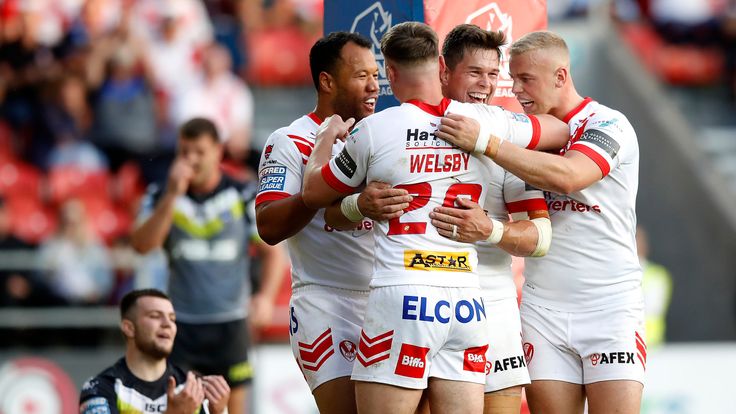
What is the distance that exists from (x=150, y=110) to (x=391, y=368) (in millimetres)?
10441

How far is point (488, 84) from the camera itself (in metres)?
5.74

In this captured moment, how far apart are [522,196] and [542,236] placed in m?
0.23

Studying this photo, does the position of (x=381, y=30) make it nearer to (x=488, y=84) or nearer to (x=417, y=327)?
(x=488, y=84)

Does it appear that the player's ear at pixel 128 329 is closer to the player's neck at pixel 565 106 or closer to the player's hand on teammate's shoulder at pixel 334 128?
the player's hand on teammate's shoulder at pixel 334 128

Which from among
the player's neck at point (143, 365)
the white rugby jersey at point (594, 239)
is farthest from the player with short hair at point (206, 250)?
the white rugby jersey at point (594, 239)

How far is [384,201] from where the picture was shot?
532cm

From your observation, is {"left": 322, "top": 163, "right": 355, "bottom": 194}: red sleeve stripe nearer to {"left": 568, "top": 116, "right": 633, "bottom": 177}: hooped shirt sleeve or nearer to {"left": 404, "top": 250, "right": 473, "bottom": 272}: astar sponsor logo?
{"left": 404, "top": 250, "right": 473, "bottom": 272}: astar sponsor logo

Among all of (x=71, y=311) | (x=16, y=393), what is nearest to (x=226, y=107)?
(x=71, y=311)

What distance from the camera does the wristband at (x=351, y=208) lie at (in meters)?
5.50

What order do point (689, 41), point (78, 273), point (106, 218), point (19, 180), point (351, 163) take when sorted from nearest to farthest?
1. point (351, 163)
2. point (78, 273)
3. point (106, 218)
4. point (19, 180)
5. point (689, 41)

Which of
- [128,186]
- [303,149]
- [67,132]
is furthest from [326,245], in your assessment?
[67,132]

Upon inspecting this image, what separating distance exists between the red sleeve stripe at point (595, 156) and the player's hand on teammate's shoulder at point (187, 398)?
2680 mm

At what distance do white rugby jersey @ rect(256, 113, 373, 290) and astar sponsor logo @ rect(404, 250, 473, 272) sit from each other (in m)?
0.80

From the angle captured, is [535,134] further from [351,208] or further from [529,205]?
[351,208]
